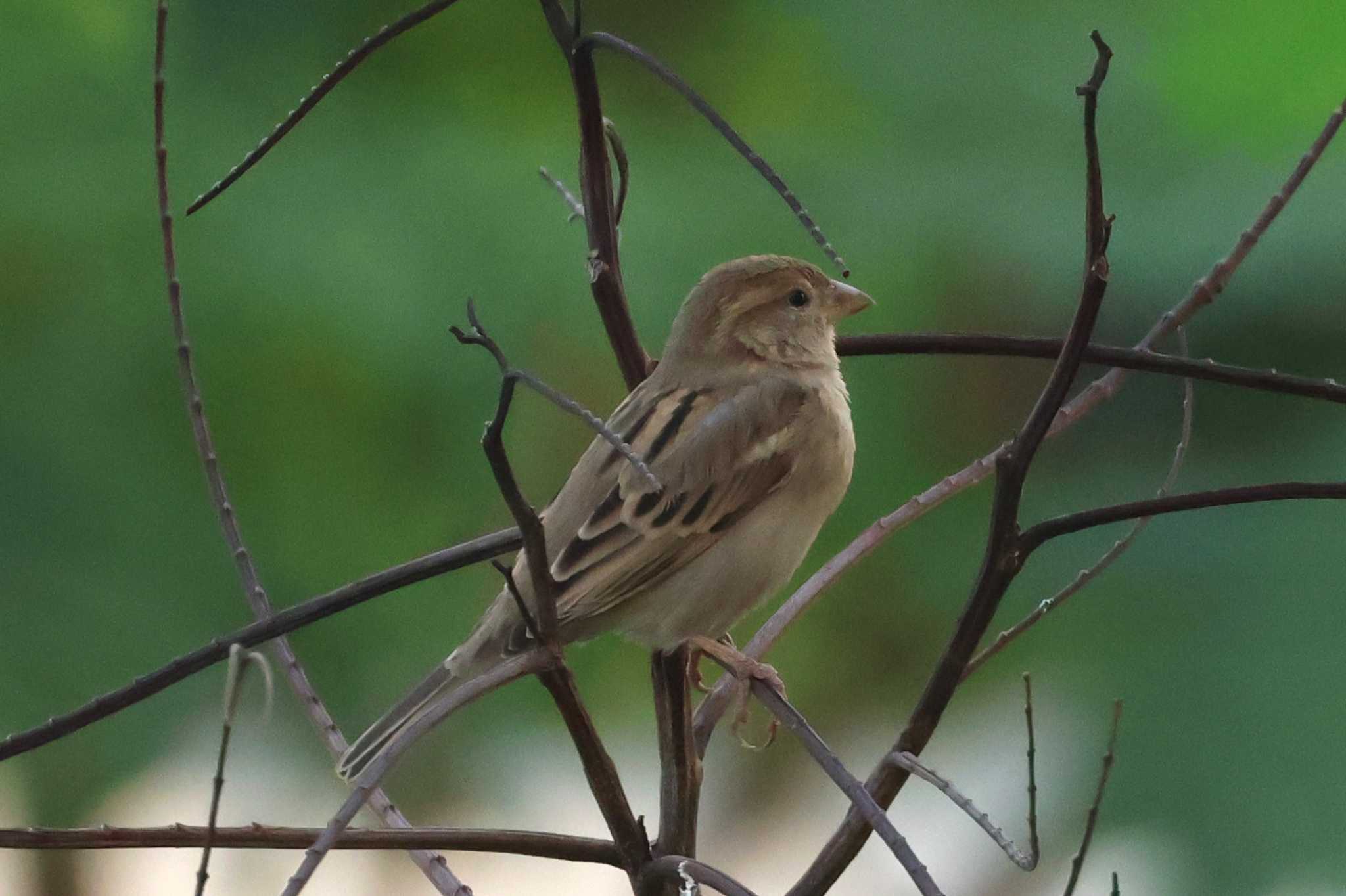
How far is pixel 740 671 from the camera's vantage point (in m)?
0.88

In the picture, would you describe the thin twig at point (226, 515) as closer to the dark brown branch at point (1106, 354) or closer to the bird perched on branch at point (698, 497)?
the bird perched on branch at point (698, 497)

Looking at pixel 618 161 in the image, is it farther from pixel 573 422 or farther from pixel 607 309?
pixel 573 422

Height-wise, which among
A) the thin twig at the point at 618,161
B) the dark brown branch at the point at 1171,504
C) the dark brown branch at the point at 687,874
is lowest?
the dark brown branch at the point at 687,874

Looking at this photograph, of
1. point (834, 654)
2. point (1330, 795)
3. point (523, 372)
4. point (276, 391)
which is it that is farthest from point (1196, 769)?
point (523, 372)

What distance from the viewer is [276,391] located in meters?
2.14

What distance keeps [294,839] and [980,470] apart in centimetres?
48

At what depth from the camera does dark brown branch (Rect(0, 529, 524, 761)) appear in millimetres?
687

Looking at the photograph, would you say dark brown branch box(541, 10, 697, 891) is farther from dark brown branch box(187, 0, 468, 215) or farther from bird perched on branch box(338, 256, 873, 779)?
bird perched on branch box(338, 256, 873, 779)

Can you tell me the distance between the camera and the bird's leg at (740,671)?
0.88 meters

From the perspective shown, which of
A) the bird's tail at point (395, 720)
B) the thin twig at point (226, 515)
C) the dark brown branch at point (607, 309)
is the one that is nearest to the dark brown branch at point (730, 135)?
the dark brown branch at point (607, 309)

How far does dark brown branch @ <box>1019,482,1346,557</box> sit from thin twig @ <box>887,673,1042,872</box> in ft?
0.37

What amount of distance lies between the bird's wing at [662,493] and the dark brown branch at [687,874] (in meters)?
0.52

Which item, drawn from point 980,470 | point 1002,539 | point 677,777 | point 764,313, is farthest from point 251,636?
point 764,313

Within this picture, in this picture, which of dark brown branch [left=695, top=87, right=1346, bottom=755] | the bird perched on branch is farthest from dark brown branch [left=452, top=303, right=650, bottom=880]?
the bird perched on branch
